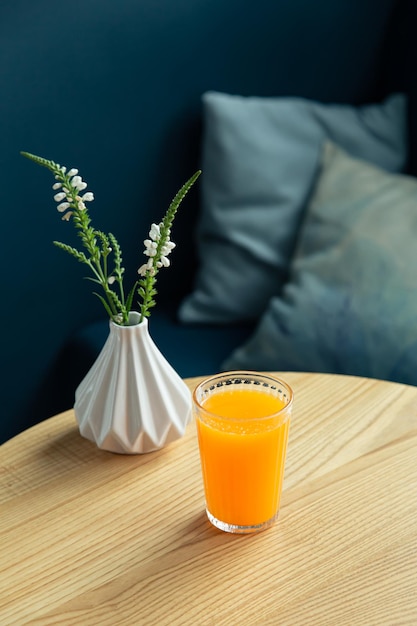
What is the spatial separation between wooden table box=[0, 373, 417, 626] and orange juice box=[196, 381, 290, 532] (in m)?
0.03

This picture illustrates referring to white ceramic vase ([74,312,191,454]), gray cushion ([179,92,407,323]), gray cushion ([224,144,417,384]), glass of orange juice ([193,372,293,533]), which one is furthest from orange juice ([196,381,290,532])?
gray cushion ([179,92,407,323])

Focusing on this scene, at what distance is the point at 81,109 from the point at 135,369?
0.97 metres

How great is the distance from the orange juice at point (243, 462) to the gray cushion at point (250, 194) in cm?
99

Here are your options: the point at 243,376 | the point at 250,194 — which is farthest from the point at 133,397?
the point at 250,194

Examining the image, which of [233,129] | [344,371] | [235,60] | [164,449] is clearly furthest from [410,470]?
[235,60]

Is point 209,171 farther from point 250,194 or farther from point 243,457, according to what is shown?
point 243,457

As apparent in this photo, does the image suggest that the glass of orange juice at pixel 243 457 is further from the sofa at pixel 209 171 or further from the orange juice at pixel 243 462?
the sofa at pixel 209 171

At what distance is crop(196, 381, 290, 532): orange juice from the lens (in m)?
0.80

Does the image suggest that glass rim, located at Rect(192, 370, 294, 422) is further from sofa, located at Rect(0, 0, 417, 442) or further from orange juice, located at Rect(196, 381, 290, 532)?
sofa, located at Rect(0, 0, 417, 442)

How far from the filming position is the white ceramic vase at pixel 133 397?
92cm

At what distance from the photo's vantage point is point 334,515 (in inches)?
33.4

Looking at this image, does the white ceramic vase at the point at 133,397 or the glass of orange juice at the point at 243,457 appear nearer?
the glass of orange juice at the point at 243,457

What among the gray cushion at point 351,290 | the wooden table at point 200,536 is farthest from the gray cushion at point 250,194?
the wooden table at point 200,536

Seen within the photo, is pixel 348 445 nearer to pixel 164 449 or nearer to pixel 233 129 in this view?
→ pixel 164 449
